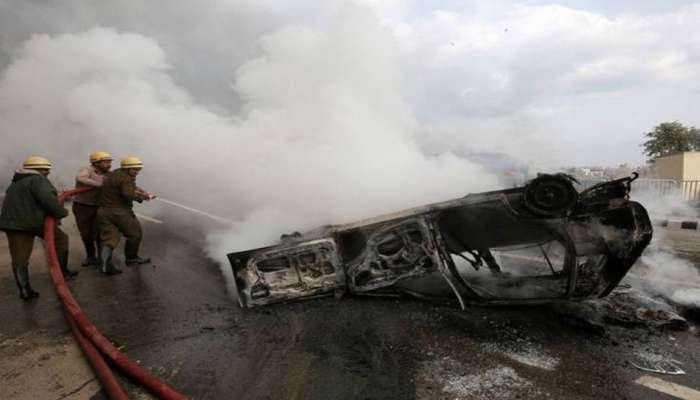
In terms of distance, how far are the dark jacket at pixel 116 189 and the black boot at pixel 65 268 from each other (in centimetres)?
71

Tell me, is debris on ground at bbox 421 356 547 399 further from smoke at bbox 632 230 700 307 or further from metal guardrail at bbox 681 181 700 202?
metal guardrail at bbox 681 181 700 202

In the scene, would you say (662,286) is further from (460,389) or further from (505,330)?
(460,389)

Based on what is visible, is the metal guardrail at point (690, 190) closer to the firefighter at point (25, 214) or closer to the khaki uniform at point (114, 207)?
the khaki uniform at point (114, 207)

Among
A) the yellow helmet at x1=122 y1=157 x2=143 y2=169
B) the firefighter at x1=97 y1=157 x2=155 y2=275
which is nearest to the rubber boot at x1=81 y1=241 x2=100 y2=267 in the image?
the firefighter at x1=97 y1=157 x2=155 y2=275

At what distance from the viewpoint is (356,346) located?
3.33 m

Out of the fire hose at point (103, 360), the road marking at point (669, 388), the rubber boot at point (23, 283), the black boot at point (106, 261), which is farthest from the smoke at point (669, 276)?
the rubber boot at point (23, 283)

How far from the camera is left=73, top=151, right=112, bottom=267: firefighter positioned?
553cm

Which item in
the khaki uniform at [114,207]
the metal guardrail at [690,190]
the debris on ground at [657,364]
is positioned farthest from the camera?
the metal guardrail at [690,190]

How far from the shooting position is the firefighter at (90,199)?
218 inches

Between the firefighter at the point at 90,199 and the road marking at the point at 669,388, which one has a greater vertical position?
the firefighter at the point at 90,199

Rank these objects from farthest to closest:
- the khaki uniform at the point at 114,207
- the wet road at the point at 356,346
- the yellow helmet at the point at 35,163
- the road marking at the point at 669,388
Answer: the khaki uniform at the point at 114,207 → the yellow helmet at the point at 35,163 → the wet road at the point at 356,346 → the road marking at the point at 669,388

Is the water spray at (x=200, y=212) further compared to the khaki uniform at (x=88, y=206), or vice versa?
the water spray at (x=200, y=212)

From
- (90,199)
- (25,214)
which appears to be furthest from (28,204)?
(90,199)

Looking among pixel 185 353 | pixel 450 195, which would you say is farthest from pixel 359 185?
pixel 185 353
